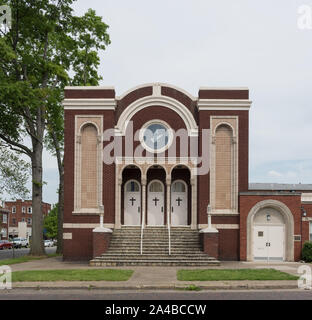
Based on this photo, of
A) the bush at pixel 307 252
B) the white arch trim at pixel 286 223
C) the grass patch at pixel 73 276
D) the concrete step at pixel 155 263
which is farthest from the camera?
the white arch trim at pixel 286 223

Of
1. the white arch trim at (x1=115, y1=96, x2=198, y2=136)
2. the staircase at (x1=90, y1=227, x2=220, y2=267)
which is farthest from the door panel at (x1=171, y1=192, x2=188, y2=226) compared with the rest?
the white arch trim at (x1=115, y1=96, x2=198, y2=136)

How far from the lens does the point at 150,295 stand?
13625 millimetres

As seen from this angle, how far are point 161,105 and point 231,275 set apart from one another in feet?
38.7

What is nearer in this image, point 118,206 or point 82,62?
point 118,206

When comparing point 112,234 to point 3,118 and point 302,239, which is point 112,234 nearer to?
point 302,239

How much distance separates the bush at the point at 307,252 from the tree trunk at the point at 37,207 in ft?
53.5

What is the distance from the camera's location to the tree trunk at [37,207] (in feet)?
100

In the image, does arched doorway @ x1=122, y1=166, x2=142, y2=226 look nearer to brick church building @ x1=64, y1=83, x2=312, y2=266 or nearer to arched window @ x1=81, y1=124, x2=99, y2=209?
brick church building @ x1=64, y1=83, x2=312, y2=266

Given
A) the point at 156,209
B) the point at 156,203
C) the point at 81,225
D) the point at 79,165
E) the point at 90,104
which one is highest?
the point at 90,104

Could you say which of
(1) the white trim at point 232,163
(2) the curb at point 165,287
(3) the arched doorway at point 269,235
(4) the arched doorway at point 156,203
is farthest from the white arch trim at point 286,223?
(2) the curb at point 165,287

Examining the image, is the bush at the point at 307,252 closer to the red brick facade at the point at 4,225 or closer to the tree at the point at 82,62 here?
the tree at the point at 82,62

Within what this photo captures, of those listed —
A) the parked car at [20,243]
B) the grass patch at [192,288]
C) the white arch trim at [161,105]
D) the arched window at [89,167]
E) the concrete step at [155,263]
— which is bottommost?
the parked car at [20,243]

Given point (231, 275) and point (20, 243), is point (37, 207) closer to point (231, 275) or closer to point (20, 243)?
point (231, 275)

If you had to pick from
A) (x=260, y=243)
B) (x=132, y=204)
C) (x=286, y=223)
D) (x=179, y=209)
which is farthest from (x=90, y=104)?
(x=286, y=223)
